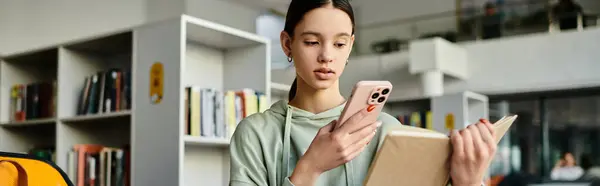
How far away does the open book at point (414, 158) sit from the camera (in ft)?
3.39

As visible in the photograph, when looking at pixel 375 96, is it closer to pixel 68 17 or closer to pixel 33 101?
pixel 33 101

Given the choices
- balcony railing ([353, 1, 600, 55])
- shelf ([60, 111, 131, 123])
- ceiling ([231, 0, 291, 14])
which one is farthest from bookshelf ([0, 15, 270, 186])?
ceiling ([231, 0, 291, 14])

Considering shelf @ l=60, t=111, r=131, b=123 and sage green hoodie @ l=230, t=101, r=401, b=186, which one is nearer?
sage green hoodie @ l=230, t=101, r=401, b=186

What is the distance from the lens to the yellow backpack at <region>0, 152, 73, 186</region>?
4.51ft

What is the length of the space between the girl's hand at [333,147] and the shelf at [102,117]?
263 cm

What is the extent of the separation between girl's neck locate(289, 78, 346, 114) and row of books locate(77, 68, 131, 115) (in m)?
2.57

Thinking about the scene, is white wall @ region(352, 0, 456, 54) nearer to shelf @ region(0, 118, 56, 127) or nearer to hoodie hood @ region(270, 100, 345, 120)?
shelf @ region(0, 118, 56, 127)

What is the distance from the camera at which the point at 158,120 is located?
11.0 ft

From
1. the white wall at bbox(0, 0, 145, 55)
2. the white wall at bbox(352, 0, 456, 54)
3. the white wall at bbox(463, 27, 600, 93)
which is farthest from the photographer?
the white wall at bbox(352, 0, 456, 54)

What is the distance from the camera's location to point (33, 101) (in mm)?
4492

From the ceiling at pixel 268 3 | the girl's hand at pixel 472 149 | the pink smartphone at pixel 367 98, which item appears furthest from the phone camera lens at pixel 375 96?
the ceiling at pixel 268 3

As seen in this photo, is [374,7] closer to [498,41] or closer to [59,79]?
[498,41]

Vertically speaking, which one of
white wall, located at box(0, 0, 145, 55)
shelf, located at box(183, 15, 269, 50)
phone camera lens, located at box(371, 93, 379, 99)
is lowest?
phone camera lens, located at box(371, 93, 379, 99)

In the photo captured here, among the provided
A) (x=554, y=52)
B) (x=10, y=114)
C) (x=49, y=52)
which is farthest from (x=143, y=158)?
(x=554, y=52)
